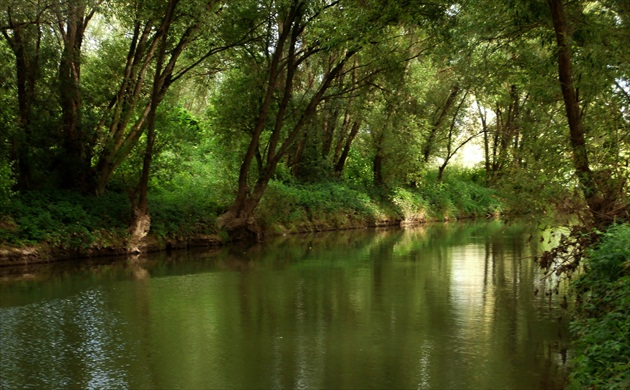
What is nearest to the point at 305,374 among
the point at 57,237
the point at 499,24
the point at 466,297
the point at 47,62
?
the point at 466,297

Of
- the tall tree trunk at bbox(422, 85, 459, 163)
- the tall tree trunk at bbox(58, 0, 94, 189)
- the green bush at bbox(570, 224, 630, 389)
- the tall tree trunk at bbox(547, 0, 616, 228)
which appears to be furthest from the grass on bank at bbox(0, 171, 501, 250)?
the green bush at bbox(570, 224, 630, 389)

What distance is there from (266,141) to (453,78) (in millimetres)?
11551

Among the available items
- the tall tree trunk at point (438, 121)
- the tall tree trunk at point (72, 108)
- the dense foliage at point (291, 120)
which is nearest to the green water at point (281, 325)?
the dense foliage at point (291, 120)

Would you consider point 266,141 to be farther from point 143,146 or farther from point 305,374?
point 305,374

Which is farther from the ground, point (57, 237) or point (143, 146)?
point (143, 146)

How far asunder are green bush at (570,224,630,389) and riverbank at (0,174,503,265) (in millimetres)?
5659

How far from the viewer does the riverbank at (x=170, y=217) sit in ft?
61.9

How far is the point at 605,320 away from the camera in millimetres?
7832

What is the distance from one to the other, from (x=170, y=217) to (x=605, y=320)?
17.7m

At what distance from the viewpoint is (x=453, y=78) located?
35625 mm

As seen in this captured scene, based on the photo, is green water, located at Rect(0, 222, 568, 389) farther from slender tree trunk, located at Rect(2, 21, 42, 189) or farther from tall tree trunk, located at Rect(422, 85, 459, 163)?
tall tree trunk, located at Rect(422, 85, 459, 163)

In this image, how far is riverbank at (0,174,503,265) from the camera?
743 inches

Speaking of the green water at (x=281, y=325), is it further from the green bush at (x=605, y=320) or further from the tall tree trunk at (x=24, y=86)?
the tall tree trunk at (x=24, y=86)

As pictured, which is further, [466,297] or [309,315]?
[466,297]
